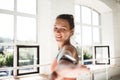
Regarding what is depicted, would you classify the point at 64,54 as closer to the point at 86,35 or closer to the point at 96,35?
the point at 86,35

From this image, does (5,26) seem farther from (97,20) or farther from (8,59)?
(97,20)

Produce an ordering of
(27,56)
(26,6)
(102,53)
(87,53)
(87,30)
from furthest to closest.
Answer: (102,53)
(87,30)
(87,53)
(26,6)
(27,56)

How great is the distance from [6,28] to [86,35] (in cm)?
225

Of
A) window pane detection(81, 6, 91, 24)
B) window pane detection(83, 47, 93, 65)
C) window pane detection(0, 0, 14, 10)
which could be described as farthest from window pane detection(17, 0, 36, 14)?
window pane detection(83, 47, 93, 65)

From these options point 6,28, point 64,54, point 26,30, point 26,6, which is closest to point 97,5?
point 26,6

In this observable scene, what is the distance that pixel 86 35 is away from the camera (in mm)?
4445

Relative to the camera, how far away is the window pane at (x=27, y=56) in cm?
288

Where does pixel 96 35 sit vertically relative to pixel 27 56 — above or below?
above

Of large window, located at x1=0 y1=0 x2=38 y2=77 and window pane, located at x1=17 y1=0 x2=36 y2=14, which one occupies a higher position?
window pane, located at x1=17 y1=0 x2=36 y2=14

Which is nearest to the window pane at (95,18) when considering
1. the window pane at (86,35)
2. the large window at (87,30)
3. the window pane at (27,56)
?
the large window at (87,30)

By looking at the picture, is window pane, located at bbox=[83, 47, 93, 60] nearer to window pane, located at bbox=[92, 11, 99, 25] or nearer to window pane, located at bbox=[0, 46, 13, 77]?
window pane, located at bbox=[92, 11, 99, 25]

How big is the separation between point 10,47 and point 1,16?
0.54 metres

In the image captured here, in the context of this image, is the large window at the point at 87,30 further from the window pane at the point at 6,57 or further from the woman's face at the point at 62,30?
the woman's face at the point at 62,30

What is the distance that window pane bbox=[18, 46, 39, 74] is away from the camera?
113 inches
